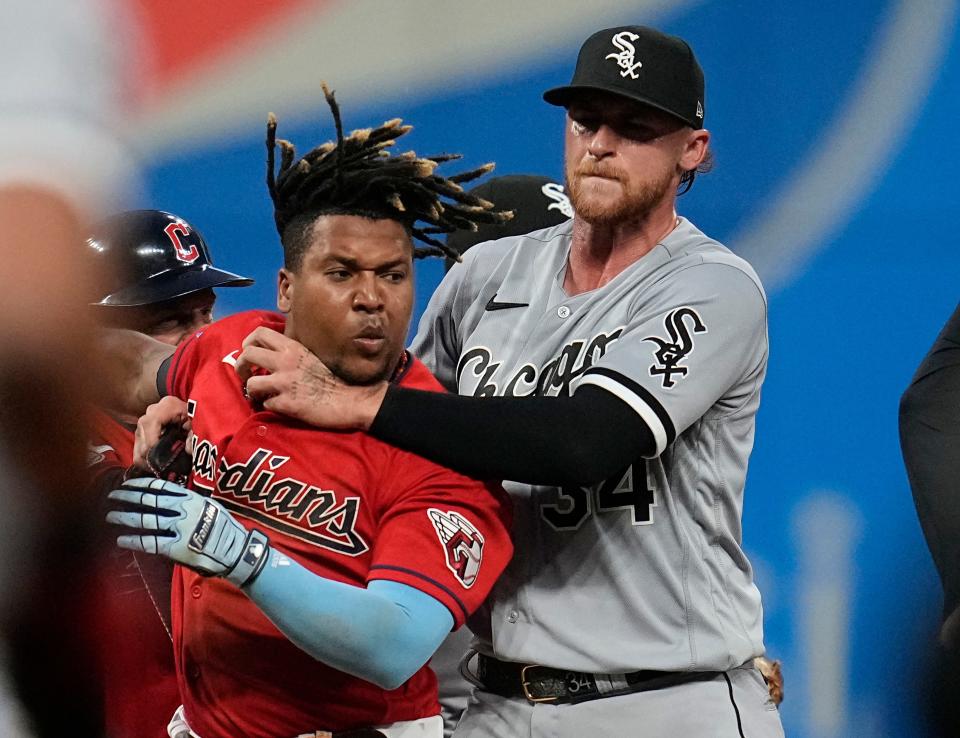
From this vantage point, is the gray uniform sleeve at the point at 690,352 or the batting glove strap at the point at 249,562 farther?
the gray uniform sleeve at the point at 690,352

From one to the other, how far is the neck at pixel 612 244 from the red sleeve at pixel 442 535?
54cm

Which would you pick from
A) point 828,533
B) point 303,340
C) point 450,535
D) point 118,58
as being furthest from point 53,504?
point 828,533

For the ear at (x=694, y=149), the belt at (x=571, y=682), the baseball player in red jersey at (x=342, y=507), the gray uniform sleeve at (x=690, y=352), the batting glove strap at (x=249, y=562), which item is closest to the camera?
the batting glove strap at (x=249, y=562)

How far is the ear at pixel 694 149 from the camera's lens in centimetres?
252

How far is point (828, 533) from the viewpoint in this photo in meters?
4.16

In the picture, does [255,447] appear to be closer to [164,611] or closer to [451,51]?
[164,611]

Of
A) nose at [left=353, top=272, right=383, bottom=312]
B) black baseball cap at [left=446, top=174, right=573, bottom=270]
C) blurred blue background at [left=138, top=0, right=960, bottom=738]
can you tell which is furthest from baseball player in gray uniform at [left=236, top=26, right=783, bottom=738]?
blurred blue background at [left=138, top=0, right=960, bottom=738]

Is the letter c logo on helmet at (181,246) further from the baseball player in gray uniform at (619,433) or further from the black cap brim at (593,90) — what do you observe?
the black cap brim at (593,90)

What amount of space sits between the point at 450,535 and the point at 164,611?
2.49ft

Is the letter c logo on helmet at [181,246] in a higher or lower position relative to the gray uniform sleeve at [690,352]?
lower

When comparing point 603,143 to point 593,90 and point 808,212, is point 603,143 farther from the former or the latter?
point 808,212

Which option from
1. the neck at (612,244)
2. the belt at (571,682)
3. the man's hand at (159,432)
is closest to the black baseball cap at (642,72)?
the neck at (612,244)

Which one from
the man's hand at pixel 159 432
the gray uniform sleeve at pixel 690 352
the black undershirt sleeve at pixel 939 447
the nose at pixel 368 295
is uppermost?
the nose at pixel 368 295

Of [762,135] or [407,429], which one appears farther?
[762,135]
